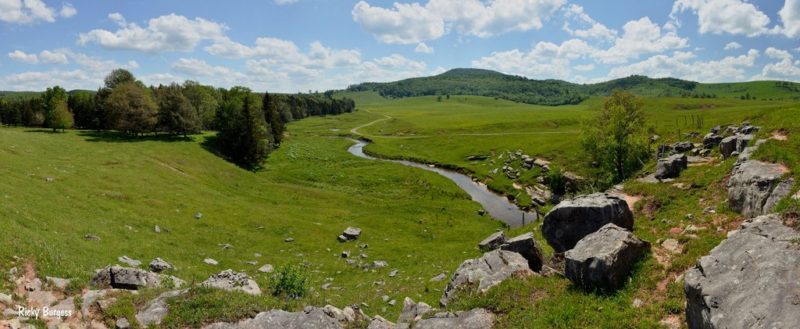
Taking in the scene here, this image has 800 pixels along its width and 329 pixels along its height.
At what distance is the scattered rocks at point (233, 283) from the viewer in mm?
22477

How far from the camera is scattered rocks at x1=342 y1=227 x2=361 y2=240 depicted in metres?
46.2

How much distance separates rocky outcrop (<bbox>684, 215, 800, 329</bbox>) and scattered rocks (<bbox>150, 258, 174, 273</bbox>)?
2975cm

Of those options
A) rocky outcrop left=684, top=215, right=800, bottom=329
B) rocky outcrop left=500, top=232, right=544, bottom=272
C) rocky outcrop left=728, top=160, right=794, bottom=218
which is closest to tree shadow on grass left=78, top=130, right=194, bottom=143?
rocky outcrop left=500, top=232, right=544, bottom=272

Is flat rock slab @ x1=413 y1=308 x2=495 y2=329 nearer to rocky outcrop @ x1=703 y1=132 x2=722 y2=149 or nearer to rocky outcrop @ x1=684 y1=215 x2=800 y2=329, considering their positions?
rocky outcrop @ x1=684 y1=215 x2=800 y2=329

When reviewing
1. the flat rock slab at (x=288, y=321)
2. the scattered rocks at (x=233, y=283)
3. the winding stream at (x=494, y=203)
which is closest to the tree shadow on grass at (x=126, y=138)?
the winding stream at (x=494, y=203)

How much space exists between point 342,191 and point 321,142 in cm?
6835

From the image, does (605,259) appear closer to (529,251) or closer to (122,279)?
(529,251)

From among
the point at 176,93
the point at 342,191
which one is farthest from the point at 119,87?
the point at 342,191

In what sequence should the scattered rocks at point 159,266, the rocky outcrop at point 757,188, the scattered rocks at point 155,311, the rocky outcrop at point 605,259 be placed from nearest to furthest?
the scattered rocks at point 155,311 → the rocky outcrop at point 605,259 → the rocky outcrop at point 757,188 → the scattered rocks at point 159,266

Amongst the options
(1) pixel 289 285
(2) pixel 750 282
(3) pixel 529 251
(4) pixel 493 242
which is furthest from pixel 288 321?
(4) pixel 493 242

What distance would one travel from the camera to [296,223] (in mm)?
48562

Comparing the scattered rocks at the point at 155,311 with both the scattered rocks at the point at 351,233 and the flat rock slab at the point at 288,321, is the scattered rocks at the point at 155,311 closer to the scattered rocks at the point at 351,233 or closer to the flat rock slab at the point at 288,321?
the flat rock slab at the point at 288,321

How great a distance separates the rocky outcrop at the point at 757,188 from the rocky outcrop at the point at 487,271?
12477 mm

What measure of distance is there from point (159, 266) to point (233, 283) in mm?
8714
